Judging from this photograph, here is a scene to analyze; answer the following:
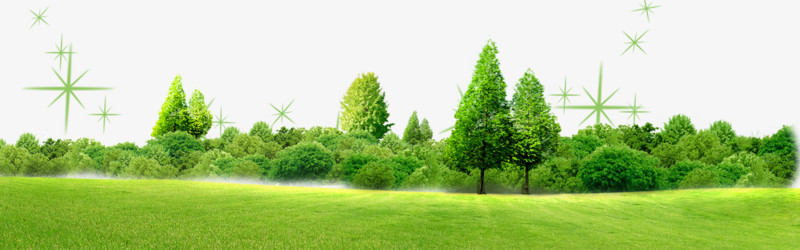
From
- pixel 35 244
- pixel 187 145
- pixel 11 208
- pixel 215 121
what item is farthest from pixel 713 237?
pixel 215 121

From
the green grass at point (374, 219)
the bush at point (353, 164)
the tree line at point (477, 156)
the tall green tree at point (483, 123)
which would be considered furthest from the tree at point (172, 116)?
the tall green tree at point (483, 123)

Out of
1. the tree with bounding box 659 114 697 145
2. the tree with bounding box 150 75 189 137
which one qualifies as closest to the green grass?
the tree with bounding box 150 75 189 137

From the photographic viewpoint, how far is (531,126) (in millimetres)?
38156

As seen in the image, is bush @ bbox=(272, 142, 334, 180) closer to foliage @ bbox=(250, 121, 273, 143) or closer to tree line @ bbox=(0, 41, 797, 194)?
tree line @ bbox=(0, 41, 797, 194)

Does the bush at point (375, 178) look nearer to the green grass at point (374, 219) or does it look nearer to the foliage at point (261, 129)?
the green grass at point (374, 219)

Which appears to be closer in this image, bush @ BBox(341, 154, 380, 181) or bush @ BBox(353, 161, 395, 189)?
bush @ BBox(353, 161, 395, 189)

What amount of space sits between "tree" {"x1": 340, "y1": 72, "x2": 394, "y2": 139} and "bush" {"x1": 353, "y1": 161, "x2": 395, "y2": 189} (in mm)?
39198

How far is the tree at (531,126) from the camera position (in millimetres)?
36781

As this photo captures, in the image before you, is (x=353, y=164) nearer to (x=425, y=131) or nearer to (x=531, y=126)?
(x=531, y=126)

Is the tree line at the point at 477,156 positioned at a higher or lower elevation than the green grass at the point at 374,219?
higher

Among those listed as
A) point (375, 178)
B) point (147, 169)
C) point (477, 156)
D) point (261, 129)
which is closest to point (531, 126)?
point (477, 156)

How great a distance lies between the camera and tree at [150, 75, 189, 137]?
58500mm

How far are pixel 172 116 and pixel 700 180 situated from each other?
168 feet

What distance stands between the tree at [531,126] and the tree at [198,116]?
37130 millimetres
